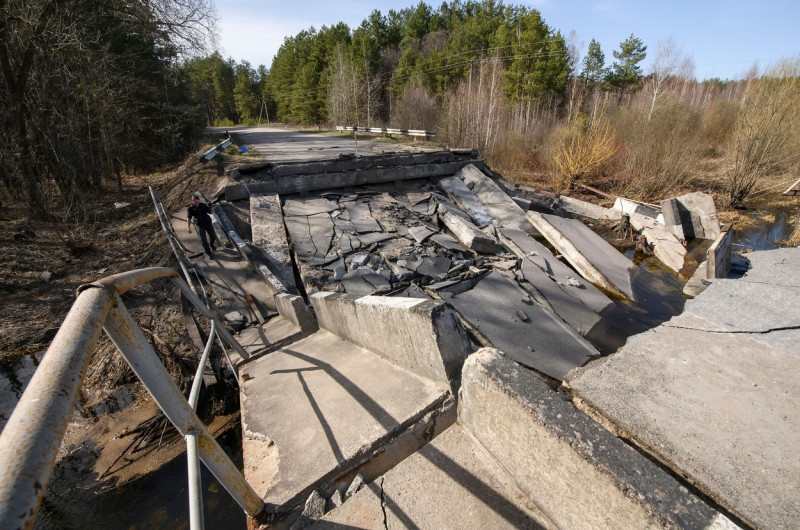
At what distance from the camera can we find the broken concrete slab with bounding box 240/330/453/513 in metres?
1.87

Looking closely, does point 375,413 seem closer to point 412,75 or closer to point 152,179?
point 152,179

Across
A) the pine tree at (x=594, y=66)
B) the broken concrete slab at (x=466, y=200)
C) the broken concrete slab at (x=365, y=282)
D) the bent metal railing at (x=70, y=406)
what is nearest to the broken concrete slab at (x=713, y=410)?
the bent metal railing at (x=70, y=406)

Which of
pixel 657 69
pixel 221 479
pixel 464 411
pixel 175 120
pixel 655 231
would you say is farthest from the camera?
pixel 657 69

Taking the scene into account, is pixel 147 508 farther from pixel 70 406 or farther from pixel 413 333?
pixel 70 406

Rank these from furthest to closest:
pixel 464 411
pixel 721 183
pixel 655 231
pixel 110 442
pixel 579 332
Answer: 1. pixel 721 183
2. pixel 655 231
3. pixel 579 332
4. pixel 110 442
5. pixel 464 411

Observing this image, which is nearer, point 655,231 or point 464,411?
point 464,411

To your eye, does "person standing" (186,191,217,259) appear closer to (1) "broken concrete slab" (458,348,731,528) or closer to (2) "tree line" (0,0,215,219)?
(2) "tree line" (0,0,215,219)

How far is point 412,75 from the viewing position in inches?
1198

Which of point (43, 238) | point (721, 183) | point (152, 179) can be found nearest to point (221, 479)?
point (43, 238)

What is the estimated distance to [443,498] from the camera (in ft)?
5.59

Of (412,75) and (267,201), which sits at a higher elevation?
(412,75)

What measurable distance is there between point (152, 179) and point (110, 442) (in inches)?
547

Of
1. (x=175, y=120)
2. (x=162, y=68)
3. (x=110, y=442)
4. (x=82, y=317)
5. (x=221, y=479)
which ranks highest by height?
(x=162, y=68)

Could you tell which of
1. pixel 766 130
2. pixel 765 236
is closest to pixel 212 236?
pixel 765 236
